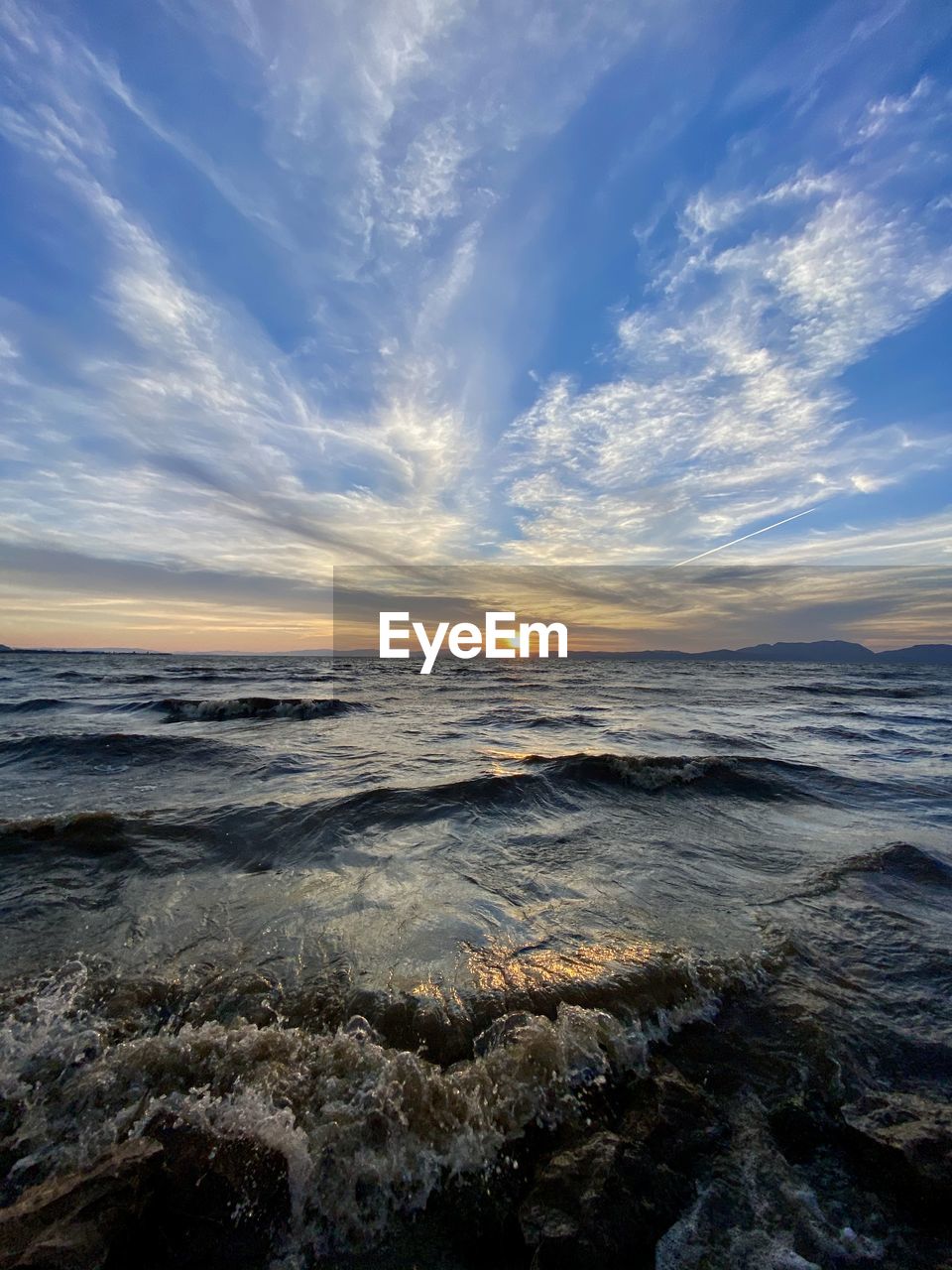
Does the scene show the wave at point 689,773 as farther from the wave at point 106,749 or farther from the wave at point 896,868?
the wave at point 106,749

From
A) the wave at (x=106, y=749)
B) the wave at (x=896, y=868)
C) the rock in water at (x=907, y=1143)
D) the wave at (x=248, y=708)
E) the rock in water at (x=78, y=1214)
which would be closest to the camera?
the rock in water at (x=78, y=1214)

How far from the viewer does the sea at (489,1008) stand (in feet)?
7.85

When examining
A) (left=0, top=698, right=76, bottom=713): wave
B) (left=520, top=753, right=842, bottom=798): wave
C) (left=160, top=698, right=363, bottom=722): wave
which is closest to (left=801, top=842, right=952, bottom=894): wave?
(left=520, top=753, right=842, bottom=798): wave

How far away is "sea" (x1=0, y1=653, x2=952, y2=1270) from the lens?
239 cm

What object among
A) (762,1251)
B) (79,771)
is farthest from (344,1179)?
(79,771)

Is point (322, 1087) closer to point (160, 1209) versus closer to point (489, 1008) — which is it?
point (160, 1209)

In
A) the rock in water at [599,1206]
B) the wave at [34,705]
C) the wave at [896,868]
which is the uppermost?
the wave at [34,705]

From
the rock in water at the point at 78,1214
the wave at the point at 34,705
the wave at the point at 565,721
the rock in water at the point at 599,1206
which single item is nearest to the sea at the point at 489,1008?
the rock in water at the point at 599,1206

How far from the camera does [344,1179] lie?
2.51 metres

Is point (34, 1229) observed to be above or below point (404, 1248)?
above

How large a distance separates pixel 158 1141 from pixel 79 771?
31.6ft

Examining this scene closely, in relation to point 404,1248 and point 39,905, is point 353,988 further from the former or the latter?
point 39,905

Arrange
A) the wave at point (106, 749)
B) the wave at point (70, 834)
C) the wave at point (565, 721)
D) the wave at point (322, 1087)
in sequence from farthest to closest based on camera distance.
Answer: the wave at point (565, 721) < the wave at point (106, 749) < the wave at point (70, 834) < the wave at point (322, 1087)

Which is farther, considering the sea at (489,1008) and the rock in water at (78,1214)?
the sea at (489,1008)
